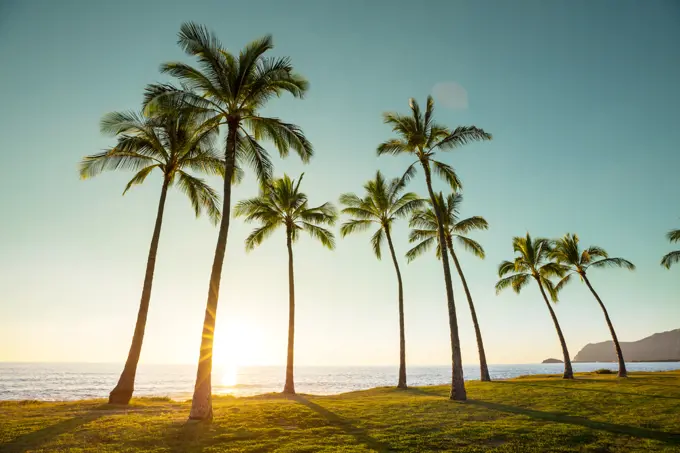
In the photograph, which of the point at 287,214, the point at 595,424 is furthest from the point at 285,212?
the point at 595,424

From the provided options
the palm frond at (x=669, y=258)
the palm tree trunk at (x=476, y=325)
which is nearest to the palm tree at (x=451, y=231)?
the palm tree trunk at (x=476, y=325)

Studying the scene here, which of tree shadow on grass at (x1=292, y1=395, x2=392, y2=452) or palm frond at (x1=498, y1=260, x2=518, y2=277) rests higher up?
palm frond at (x1=498, y1=260, x2=518, y2=277)

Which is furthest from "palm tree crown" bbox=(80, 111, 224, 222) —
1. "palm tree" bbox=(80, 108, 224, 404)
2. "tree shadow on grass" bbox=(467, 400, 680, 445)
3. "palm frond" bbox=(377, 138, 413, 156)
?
"tree shadow on grass" bbox=(467, 400, 680, 445)

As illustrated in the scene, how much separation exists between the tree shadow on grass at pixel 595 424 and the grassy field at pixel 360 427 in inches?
0.9

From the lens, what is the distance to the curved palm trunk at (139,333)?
14563mm

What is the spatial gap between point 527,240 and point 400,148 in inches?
715

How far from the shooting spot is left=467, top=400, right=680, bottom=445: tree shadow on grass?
847 centimetres

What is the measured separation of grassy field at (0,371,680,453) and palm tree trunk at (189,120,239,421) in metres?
0.62

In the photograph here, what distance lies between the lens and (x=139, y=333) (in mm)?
15719

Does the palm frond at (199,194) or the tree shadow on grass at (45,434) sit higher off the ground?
the palm frond at (199,194)

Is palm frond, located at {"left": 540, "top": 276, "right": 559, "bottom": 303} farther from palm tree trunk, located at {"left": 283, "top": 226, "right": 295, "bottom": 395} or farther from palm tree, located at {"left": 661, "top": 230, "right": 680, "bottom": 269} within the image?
palm tree trunk, located at {"left": 283, "top": 226, "right": 295, "bottom": 395}

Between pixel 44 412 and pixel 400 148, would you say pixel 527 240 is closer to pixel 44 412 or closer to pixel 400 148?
pixel 400 148

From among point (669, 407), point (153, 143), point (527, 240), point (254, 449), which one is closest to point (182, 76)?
point (153, 143)

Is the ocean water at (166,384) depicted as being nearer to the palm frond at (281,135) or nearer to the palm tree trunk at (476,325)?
the palm tree trunk at (476,325)
